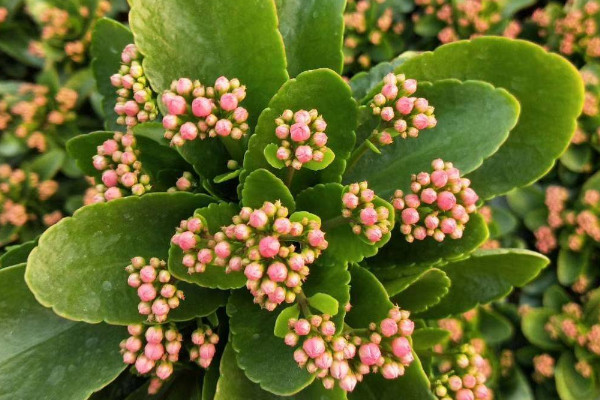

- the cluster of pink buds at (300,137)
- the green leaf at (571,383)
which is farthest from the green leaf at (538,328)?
the cluster of pink buds at (300,137)

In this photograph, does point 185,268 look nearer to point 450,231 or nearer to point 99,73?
point 450,231

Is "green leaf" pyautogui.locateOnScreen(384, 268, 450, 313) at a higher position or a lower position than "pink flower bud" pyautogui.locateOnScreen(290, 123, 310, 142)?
lower

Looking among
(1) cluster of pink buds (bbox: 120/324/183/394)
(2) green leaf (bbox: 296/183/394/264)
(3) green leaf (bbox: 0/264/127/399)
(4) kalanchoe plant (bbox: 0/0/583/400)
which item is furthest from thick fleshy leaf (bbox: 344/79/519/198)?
(3) green leaf (bbox: 0/264/127/399)

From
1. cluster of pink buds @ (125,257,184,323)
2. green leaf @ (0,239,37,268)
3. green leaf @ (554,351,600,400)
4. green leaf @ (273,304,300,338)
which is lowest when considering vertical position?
green leaf @ (554,351,600,400)

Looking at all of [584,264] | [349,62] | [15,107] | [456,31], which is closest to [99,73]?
[15,107]

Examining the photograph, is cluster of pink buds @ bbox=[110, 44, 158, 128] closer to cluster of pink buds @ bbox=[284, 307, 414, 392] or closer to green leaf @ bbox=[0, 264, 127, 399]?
green leaf @ bbox=[0, 264, 127, 399]

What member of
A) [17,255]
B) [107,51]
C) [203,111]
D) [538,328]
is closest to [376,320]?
[203,111]

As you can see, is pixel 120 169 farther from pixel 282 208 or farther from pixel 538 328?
pixel 538 328

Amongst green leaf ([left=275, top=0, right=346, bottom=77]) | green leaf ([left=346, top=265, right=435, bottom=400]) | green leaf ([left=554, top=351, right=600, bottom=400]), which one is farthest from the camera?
green leaf ([left=554, top=351, right=600, bottom=400])

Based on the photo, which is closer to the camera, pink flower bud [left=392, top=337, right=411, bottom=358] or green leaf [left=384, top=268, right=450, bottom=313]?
pink flower bud [left=392, top=337, right=411, bottom=358]
